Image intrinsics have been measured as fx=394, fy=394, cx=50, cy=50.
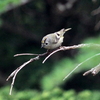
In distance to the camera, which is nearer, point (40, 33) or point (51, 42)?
point (51, 42)

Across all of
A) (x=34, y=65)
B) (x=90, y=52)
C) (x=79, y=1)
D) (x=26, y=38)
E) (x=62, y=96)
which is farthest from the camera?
(x=26, y=38)

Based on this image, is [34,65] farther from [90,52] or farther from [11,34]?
[90,52]

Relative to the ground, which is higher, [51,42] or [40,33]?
[40,33]

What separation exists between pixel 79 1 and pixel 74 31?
3.43 ft

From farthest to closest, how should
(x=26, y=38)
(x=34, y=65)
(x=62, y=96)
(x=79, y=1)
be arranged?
(x=26, y=38) → (x=34, y=65) → (x=79, y=1) → (x=62, y=96)

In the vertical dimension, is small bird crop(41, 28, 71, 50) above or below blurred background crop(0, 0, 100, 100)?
below

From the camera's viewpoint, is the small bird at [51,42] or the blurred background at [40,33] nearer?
the small bird at [51,42]

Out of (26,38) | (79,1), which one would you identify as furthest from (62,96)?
(26,38)

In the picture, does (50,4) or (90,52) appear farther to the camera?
(50,4)

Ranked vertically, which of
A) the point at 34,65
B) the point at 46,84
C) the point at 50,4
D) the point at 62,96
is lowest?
the point at 62,96

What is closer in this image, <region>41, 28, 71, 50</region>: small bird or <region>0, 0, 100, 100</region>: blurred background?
<region>41, 28, 71, 50</region>: small bird

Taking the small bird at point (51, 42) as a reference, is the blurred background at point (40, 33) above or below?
above

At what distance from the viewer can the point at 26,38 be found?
6.88 m

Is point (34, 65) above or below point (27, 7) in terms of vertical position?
below
